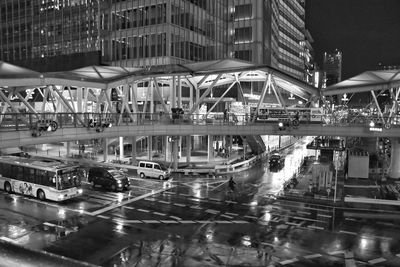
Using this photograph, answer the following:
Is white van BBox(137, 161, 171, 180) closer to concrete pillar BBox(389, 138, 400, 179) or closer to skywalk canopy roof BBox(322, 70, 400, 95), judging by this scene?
skywalk canopy roof BBox(322, 70, 400, 95)

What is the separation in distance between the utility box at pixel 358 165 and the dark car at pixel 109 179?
76.9 feet

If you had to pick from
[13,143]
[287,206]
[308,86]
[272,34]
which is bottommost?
[287,206]

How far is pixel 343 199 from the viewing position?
95.0 ft

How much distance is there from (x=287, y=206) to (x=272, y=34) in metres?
64.3

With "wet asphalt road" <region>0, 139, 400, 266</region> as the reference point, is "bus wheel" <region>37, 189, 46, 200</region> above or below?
above

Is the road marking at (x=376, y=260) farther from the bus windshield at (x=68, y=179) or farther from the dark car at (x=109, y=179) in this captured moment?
the bus windshield at (x=68, y=179)

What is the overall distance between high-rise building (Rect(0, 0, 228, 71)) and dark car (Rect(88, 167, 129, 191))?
28.9 meters

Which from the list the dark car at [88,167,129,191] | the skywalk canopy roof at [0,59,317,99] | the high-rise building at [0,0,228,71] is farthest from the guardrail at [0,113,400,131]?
the high-rise building at [0,0,228,71]

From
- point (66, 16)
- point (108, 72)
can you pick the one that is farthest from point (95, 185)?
point (66, 16)

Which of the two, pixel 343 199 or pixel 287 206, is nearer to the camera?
pixel 287 206

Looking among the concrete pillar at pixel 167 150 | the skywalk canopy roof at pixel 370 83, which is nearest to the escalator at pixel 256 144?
the concrete pillar at pixel 167 150

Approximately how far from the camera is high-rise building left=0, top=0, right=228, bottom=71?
188ft

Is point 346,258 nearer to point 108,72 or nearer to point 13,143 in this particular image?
point 13,143

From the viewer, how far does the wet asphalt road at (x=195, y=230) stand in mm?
16859
